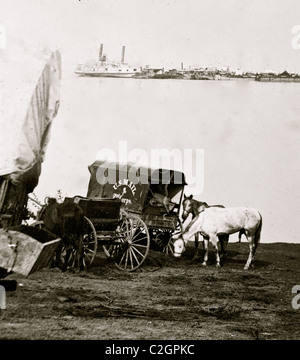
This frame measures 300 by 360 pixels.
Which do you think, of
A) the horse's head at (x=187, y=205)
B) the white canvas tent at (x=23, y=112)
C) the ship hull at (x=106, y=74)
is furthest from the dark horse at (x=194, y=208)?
the white canvas tent at (x=23, y=112)

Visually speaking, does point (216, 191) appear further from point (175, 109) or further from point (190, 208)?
point (175, 109)

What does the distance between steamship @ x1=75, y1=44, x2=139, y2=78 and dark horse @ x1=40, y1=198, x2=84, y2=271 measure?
6.74ft

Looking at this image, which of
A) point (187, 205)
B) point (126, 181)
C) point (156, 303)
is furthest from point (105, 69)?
point (156, 303)

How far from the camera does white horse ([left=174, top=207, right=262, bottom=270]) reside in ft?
32.5

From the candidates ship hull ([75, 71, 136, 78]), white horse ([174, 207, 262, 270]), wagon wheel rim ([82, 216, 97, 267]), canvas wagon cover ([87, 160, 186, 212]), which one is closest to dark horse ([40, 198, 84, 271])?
wagon wheel rim ([82, 216, 97, 267])

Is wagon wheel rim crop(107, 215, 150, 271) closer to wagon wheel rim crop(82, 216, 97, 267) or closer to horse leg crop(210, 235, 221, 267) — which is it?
wagon wheel rim crop(82, 216, 97, 267)

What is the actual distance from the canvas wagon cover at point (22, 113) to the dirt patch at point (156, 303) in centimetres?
143

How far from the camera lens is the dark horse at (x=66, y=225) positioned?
797cm

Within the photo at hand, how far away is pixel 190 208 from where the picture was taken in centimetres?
1041

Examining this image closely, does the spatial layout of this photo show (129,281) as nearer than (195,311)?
No

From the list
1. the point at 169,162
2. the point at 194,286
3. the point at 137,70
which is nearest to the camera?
the point at 194,286

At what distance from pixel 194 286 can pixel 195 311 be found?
1586 mm
